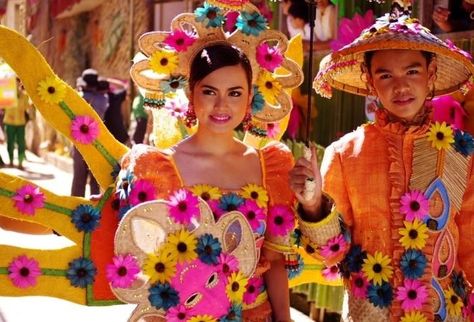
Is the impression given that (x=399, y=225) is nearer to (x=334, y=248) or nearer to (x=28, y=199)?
(x=334, y=248)

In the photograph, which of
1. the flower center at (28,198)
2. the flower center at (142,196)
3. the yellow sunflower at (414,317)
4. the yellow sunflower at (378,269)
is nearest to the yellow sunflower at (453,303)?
the yellow sunflower at (414,317)

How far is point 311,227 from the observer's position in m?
2.49

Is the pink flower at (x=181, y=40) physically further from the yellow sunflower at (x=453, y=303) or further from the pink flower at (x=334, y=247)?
the yellow sunflower at (x=453, y=303)

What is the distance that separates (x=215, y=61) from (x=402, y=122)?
683mm

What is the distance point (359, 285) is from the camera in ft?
8.57

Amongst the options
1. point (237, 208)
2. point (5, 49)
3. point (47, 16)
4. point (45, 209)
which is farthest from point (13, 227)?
point (47, 16)

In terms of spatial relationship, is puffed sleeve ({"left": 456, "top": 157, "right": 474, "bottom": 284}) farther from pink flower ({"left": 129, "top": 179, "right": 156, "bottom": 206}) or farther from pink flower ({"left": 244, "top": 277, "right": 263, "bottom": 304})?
pink flower ({"left": 129, "top": 179, "right": 156, "bottom": 206})

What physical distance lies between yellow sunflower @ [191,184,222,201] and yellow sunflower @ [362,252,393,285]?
0.56 meters

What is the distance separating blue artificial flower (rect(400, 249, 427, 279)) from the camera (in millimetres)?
2529

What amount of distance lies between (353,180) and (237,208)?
42cm

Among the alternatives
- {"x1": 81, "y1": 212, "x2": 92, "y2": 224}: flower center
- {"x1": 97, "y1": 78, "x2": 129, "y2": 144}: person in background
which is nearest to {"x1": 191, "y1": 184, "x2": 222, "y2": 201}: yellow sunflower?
{"x1": 81, "y1": 212, "x2": 92, "y2": 224}: flower center

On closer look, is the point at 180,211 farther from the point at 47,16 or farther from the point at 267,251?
the point at 47,16

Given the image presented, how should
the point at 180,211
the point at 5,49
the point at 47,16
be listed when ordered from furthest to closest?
1. the point at 47,16
2. the point at 5,49
3. the point at 180,211

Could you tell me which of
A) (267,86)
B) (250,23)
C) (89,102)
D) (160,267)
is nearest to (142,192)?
(160,267)
